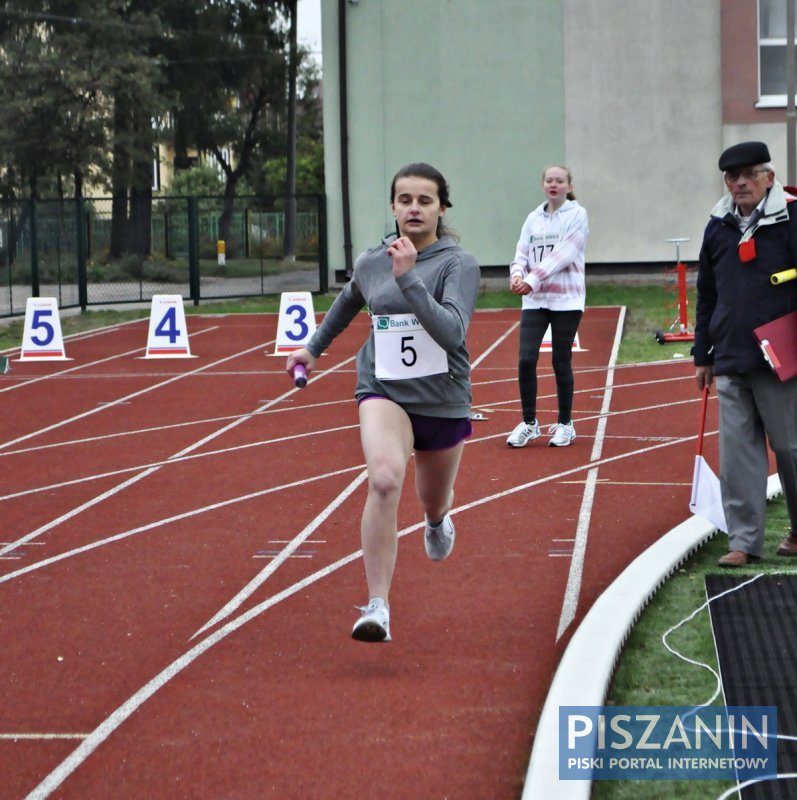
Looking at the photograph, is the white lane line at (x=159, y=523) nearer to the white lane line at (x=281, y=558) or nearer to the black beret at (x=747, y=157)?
the white lane line at (x=281, y=558)

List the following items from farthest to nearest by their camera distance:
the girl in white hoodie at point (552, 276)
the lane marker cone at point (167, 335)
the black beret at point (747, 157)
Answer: the lane marker cone at point (167, 335), the girl in white hoodie at point (552, 276), the black beret at point (747, 157)

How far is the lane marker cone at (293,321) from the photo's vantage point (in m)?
20.0

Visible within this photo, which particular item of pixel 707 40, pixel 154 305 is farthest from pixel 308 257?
pixel 154 305

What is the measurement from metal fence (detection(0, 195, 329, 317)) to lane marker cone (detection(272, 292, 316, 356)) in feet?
28.4

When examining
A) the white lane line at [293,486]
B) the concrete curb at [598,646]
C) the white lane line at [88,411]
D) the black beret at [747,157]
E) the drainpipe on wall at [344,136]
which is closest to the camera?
the concrete curb at [598,646]

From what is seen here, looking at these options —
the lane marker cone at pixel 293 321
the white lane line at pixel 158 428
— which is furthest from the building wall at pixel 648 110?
the white lane line at pixel 158 428

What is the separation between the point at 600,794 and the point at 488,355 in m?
15.1

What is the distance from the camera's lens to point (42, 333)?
2011 centimetres

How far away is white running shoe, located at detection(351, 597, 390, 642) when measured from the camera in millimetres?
5895

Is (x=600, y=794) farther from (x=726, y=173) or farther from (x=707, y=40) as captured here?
(x=707, y=40)

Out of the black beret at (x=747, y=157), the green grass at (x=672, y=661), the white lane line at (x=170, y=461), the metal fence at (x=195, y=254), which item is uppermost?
the metal fence at (x=195, y=254)

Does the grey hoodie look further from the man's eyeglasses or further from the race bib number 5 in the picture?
the man's eyeglasses

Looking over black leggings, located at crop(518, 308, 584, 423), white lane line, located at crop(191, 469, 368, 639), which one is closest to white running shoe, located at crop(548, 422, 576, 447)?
black leggings, located at crop(518, 308, 584, 423)

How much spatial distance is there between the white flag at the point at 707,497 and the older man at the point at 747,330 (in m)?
0.09
